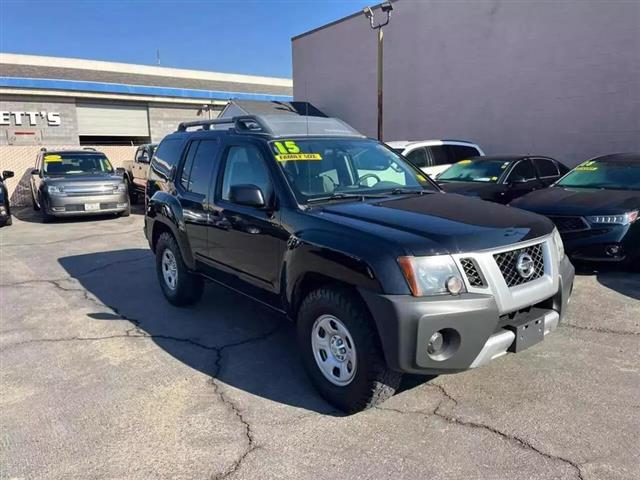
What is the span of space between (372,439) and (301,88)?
22.4m

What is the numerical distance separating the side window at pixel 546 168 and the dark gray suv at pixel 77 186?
31.8 ft

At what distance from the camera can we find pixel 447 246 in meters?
2.95

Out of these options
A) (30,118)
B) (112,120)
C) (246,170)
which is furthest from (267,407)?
(112,120)

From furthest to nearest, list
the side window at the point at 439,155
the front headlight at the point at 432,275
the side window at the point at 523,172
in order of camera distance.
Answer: the side window at the point at 439,155 → the side window at the point at 523,172 → the front headlight at the point at 432,275

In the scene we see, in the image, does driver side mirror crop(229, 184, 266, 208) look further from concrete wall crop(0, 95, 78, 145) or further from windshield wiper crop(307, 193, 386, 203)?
concrete wall crop(0, 95, 78, 145)

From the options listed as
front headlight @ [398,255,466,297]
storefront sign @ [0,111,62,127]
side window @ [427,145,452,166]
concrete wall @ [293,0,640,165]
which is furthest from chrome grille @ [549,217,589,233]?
storefront sign @ [0,111,62,127]

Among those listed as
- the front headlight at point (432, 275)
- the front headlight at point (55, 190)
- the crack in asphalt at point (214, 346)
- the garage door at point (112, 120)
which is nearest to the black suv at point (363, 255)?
the front headlight at point (432, 275)

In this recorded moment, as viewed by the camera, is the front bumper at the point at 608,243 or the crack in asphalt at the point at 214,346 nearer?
the crack in asphalt at the point at 214,346

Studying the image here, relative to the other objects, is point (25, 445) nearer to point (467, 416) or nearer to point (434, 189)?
point (467, 416)

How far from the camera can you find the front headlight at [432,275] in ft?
9.45

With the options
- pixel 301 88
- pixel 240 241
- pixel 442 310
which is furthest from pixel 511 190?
pixel 301 88

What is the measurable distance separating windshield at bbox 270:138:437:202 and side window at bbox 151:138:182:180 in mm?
1877

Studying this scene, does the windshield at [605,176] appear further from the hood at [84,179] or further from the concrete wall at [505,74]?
the hood at [84,179]

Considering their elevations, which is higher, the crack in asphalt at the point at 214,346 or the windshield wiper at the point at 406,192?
the windshield wiper at the point at 406,192
